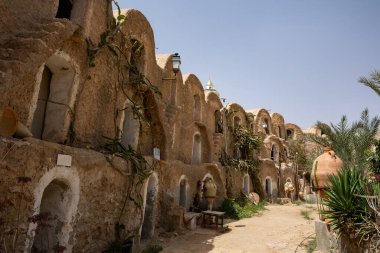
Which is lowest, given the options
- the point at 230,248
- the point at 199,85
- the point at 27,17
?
the point at 230,248

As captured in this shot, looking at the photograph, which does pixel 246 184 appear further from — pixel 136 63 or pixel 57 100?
pixel 57 100

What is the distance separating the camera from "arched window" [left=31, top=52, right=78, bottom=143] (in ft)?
23.2

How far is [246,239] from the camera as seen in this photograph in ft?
32.3

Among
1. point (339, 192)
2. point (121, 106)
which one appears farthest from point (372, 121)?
point (121, 106)

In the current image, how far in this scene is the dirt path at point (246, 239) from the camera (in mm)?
8406

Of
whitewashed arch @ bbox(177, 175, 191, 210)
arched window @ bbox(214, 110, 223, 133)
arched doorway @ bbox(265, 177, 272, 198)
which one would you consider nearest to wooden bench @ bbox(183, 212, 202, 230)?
Result: whitewashed arch @ bbox(177, 175, 191, 210)

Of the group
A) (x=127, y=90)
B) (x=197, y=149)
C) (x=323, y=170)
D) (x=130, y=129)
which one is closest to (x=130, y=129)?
(x=130, y=129)

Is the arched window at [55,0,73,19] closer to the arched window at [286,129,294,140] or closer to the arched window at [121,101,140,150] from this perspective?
the arched window at [121,101,140,150]

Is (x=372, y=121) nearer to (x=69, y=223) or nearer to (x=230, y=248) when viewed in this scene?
(x=230, y=248)

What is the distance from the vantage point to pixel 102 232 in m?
7.16

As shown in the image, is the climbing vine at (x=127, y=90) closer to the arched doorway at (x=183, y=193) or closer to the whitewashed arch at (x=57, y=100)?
the whitewashed arch at (x=57, y=100)

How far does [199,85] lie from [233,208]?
6896mm

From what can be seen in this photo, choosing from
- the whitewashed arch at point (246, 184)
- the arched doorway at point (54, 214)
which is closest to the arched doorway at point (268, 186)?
the whitewashed arch at point (246, 184)

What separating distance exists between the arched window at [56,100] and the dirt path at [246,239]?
428 cm
